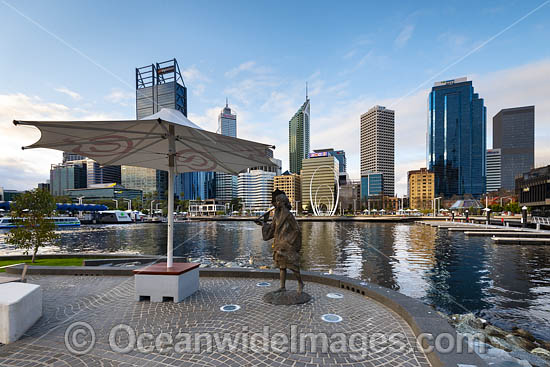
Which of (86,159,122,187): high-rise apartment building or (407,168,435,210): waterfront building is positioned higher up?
(86,159,122,187): high-rise apartment building

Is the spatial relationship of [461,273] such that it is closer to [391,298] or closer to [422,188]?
[391,298]

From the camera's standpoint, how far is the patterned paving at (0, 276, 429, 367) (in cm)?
405

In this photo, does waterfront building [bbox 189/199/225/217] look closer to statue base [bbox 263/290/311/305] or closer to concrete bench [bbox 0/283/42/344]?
statue base [bbox 263/290/311/305]

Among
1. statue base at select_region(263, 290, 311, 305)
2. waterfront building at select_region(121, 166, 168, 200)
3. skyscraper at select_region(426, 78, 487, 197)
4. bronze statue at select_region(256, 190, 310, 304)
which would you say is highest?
skyscraper at select_region(426, 78, 487, 197)

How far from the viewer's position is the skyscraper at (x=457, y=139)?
179625 millimetres

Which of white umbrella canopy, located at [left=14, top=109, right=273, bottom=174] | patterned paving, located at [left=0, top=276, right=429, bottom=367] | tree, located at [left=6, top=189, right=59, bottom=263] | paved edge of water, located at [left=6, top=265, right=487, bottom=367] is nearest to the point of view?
paved edge of water, located at [left=6, top=265, right=487, bottom=367]

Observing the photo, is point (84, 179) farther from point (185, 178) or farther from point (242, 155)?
point (242, 155)

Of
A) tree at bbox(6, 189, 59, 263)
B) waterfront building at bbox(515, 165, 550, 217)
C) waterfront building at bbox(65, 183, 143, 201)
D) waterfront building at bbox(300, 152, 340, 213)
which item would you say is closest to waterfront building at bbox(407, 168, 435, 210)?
waterfront building at bbox(300, 152, 340, 213)

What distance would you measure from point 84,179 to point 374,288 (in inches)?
8461

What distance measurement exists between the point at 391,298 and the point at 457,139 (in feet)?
720

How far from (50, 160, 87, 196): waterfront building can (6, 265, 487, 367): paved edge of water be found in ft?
670

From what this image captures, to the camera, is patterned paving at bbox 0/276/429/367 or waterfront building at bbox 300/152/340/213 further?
waterfront building at bbox 300/152/340/213

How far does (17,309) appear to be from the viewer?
463cm

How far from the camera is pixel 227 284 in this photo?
26.8 feet
